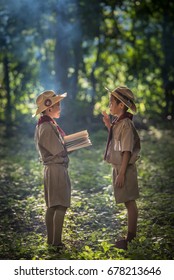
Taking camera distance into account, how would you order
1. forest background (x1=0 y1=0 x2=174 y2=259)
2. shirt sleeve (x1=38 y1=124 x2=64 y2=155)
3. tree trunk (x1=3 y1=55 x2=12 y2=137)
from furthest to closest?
tree trunk (x1=3 y1=55 x2=12 y2=137)
forest background (x1=0 y1=0 x2=174 y2=259)
shirt sleeve (x1=38 y1=124 x2=64 y2=155)

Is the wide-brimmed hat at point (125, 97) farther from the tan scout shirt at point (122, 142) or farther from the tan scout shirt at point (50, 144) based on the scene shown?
the tan scout shirt at point (50, 144)

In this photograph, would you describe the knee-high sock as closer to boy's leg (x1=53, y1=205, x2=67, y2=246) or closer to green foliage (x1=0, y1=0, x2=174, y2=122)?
boy's leg (x1=53, y1=205, x2=67, y2=246)

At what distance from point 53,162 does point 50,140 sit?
0.23 meters

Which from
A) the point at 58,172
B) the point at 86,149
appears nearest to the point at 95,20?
the point at 86,149

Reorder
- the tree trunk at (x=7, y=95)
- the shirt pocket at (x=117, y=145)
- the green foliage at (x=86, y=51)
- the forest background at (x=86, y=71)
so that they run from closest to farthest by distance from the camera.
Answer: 1. the shirt pocket at (x=117, y=145)
2. the forest background at (x=86, y=71)
3. the green foliage at (x=86, y=51)
4. the tree trunk at (x=7, y=95)

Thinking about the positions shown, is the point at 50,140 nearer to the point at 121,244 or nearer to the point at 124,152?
the point at 124,152

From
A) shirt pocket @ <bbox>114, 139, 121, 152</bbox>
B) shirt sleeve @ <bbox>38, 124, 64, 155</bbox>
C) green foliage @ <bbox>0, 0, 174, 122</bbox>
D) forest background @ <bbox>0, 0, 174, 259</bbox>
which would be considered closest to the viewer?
shirt sleeve @ <bbox>38, 124, 64, 155</bbox>

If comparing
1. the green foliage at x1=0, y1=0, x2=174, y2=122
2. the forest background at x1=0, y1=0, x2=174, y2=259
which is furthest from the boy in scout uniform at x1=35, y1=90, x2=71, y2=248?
the green foliage at x1=0, y1=0, x2=174, y2=122

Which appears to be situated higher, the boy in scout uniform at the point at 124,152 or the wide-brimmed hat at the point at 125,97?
the wide-brimmed hat at the point at 125,97

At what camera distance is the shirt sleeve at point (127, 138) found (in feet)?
15.9

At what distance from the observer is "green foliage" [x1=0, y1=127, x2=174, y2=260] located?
16.0ft

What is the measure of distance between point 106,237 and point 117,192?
750mm

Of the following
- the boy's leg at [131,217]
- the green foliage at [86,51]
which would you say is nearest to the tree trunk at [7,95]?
the green foliage at [86,51]

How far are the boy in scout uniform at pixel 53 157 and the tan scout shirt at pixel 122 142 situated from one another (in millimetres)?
500
